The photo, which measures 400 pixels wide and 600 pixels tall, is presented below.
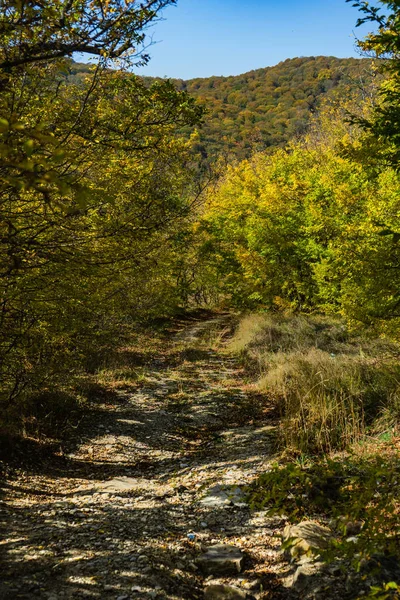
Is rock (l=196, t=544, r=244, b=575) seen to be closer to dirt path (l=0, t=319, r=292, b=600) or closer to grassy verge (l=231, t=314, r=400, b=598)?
dirt path (l=0, t=319, r=292, b=600)

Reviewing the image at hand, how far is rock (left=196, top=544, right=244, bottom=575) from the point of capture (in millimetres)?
3278

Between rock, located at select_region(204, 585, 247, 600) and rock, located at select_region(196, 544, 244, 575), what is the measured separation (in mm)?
297

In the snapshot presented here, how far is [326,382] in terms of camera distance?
7027 mm

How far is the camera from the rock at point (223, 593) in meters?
2.88

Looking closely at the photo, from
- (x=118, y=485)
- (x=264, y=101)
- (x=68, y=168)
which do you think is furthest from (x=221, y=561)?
(x=264, y=101)

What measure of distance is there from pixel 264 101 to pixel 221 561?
98.2m

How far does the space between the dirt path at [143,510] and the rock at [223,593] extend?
11cm

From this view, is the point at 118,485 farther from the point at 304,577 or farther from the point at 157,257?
the point at 157,257

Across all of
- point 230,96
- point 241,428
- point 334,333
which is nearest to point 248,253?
point 334,333

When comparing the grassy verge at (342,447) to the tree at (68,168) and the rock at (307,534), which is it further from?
the tree at (68,168)

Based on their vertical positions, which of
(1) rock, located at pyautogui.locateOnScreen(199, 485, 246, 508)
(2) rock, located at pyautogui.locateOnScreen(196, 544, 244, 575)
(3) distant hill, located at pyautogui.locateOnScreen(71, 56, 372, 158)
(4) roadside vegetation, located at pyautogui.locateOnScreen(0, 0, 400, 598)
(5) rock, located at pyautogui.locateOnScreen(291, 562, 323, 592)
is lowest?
(1) rock, located at pyautogui.locateOnScreen(199, 485, 246, 508)

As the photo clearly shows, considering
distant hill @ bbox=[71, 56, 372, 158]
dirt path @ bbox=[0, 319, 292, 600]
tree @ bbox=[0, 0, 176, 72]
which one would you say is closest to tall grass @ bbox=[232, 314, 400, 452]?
dirt path @ bbox=[0, 319, 292, 600]

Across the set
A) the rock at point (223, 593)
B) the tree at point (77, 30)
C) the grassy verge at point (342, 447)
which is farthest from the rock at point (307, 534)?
the tree at point (77, 30)

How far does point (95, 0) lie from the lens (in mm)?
2941
